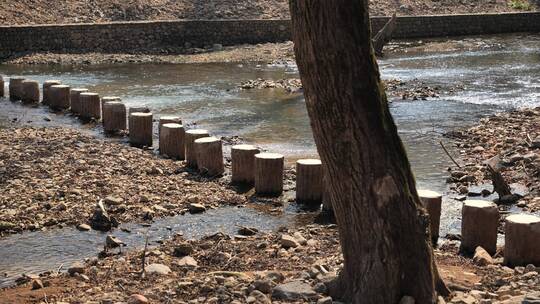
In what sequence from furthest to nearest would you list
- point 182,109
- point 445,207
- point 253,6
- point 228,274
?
point 253,6 → point 182,109 → point 445,207 → point 228,274

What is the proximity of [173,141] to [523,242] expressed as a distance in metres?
5.92

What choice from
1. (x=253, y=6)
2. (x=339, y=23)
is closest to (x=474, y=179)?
(x=339, y=23)

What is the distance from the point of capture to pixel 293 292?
589 cm

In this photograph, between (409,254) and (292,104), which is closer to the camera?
(409,254)

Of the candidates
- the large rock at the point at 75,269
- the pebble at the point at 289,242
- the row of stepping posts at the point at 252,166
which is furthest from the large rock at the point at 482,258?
the large rock at the point at 75,269

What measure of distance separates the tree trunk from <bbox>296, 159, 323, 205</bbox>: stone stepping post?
12.3 ft

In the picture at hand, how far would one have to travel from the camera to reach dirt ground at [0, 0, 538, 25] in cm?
2797

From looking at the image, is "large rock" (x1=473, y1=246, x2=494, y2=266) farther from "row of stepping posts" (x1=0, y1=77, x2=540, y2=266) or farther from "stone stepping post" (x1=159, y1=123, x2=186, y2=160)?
→ "stone stepping post" (x1=159, y1=123, x2=186, y2=160)

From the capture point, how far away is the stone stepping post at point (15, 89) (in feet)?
56.5

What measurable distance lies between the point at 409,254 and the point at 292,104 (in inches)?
465

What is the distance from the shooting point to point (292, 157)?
479 inches

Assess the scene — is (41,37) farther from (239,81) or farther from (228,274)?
(228,274)

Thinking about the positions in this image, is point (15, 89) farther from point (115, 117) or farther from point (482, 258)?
point (482, 258)

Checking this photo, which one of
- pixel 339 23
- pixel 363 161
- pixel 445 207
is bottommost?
pixel 445 207
